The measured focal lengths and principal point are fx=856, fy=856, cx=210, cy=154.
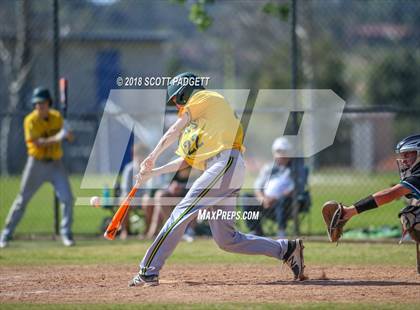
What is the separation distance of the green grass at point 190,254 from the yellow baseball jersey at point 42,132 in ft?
4.70

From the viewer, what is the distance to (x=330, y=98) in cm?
2728

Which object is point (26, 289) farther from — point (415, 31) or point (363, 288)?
point (415, 31)

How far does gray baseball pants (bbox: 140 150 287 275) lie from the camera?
28.6 feet

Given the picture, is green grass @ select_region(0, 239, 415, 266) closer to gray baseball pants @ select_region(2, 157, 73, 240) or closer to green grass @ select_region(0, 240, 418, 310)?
green grass @ select_region(0, 240, 418, 310)

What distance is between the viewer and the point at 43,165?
44.0ft

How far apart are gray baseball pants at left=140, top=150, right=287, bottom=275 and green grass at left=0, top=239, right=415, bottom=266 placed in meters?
2.01

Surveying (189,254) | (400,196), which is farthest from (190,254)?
(400,196)

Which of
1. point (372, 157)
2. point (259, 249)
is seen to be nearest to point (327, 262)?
point (259, 249)

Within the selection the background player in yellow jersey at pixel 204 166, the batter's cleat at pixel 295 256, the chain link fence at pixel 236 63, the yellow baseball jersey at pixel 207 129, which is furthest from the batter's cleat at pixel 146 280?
the chain link fence at pixel 236 63

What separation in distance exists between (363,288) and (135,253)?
4479mm

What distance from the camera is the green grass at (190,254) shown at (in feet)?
37.0

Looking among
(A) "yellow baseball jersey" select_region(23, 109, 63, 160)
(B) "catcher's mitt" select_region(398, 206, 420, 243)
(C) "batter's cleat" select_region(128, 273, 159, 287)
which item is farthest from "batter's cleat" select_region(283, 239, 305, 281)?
(A) "yellow baseball jersey" select_region(23, 109, 63, 160)

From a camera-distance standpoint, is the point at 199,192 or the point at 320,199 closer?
the point at 199,192

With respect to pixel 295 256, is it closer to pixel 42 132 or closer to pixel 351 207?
pixel 351 207
